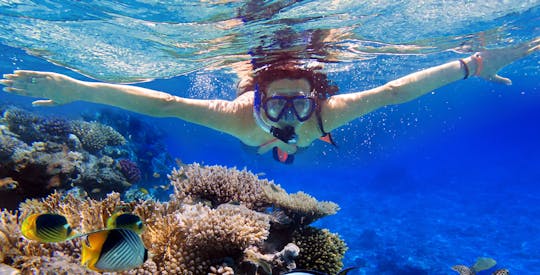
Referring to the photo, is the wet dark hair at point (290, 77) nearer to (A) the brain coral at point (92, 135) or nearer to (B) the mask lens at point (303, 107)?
(B) the mask lens at point (303, 107)

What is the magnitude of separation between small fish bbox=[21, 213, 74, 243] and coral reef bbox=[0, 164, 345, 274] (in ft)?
1.38

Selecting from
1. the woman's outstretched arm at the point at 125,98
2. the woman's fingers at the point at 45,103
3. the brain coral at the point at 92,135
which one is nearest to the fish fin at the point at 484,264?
the woman's outstretched arm at the point at 125,98

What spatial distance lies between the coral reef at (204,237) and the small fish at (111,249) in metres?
1.03

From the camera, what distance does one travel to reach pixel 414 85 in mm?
5863

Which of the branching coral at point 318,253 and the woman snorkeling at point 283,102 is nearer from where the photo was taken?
the branching coral at point 318,253

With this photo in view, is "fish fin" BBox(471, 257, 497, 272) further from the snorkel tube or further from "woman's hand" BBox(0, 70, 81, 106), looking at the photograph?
"woman's hand" BBox(0, 70, 81, 106)

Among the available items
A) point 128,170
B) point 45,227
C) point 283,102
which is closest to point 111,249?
point 45,227

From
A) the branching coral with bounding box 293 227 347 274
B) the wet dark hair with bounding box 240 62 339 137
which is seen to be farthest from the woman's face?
the branching coral with bounding box 293 227 347 274

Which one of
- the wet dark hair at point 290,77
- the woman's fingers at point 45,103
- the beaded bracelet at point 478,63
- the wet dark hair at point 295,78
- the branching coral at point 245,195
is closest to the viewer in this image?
the woman's fingers at point 45,103

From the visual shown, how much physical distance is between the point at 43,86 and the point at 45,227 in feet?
9.00

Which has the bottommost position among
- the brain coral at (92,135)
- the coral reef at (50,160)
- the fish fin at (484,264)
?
the coral reef at (50,160)

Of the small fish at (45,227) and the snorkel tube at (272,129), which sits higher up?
the snorkel tube at (272,129)

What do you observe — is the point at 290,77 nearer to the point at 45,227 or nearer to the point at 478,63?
the point at 478,63

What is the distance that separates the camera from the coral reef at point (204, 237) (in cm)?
334
